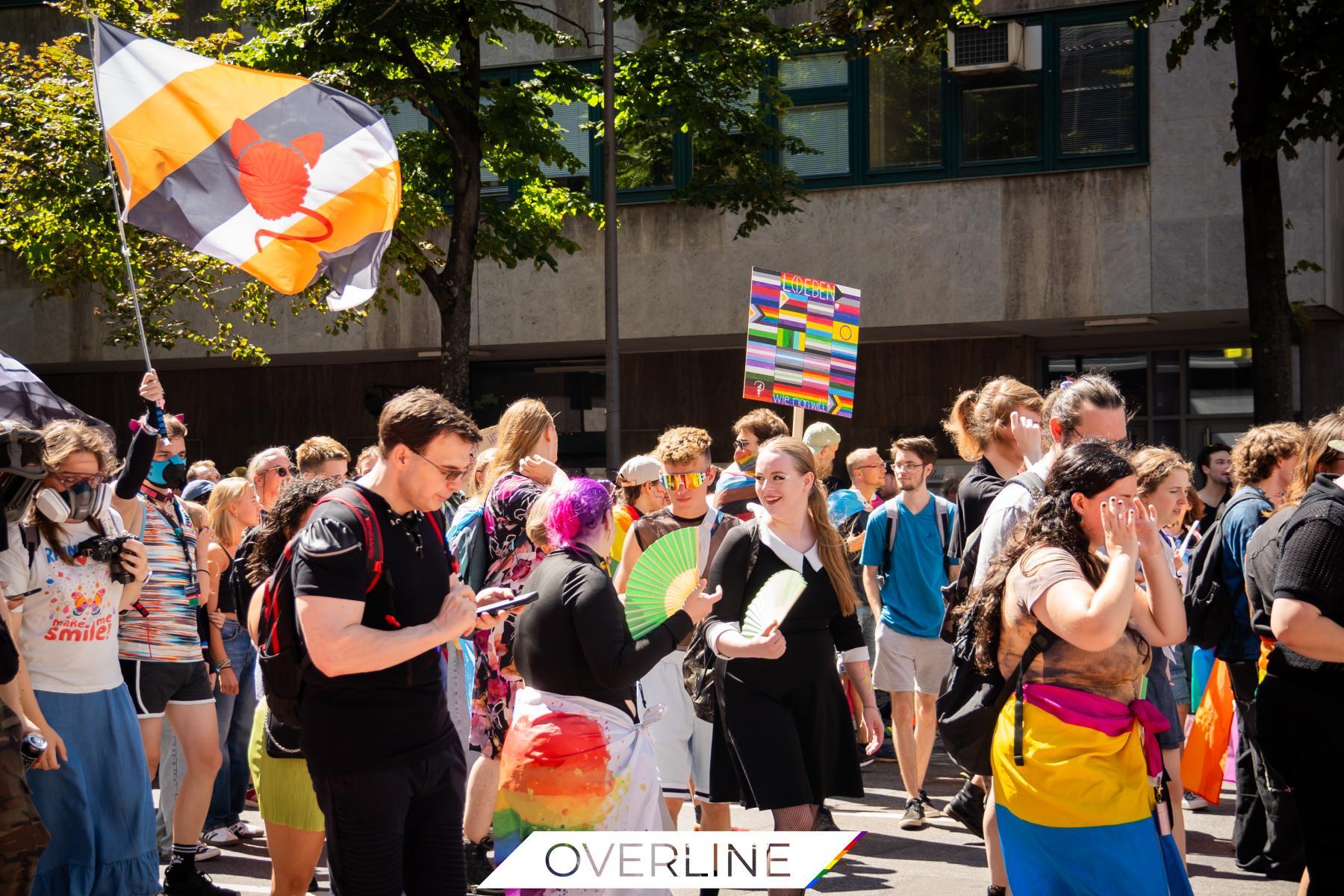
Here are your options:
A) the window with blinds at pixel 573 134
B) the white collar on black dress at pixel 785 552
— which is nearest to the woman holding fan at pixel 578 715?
the white collar on black dress at pixel 785 552

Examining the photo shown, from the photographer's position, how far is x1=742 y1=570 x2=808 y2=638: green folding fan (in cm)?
520

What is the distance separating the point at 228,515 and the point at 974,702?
5119 millimetres

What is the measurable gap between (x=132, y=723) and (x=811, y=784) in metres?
2.81

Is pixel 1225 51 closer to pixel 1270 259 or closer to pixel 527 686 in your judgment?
pixel 1270 259

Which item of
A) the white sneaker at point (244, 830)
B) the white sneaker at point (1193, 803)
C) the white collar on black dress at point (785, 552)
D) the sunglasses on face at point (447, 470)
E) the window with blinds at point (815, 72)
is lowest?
the white sneaker at point (1193, 803)

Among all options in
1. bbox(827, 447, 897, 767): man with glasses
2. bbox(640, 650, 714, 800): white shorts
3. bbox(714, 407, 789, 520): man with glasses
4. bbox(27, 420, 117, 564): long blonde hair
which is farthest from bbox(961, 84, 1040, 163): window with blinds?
bbox(27, 420, 117, 564): long blonde hair

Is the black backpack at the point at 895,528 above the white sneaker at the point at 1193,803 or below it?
above

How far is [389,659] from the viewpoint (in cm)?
402

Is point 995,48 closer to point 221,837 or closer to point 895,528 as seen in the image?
point 895,528

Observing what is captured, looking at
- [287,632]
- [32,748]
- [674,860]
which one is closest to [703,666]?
[287,632]

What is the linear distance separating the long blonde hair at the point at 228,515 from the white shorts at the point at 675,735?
106 inches

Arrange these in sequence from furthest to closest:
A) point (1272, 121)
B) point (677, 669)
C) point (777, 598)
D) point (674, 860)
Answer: point (1272, 121), point (677, 669), point (777, 598), point (674, 860)

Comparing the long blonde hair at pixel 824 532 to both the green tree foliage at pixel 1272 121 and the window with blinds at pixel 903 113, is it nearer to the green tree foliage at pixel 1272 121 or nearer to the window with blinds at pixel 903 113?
the green tree foliage at pixel 1272 121

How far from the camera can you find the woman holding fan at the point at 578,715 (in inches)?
188
